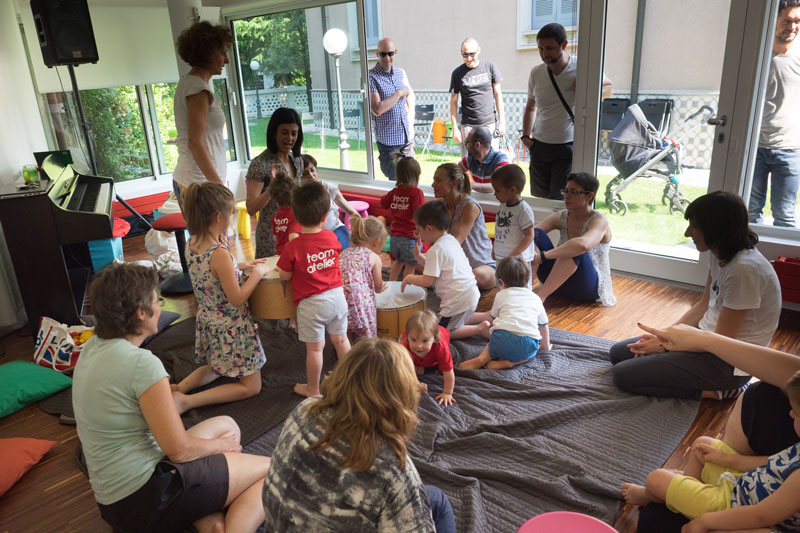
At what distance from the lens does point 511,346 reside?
2934 millimetres

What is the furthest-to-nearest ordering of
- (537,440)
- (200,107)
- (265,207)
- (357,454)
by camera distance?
(265,207)
(200,107)
(537,440)
(357,454)

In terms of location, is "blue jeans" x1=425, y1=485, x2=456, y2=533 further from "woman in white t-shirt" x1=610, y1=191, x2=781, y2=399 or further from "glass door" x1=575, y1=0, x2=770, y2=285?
"glass door" x1=575, y1=0, x2=770, y2=285

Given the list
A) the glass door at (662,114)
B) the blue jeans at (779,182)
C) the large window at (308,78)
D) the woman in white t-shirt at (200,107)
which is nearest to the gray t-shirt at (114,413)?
the woman in white t-shirt at (200,107)

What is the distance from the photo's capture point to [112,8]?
5.71 m

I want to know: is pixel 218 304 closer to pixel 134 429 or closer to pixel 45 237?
pixel 134 429

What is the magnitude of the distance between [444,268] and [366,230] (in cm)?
53

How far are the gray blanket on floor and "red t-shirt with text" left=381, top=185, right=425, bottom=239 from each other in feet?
4.15

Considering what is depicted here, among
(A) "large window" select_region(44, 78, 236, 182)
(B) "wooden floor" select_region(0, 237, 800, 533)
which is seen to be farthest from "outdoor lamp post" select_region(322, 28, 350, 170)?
(B) "wooden floor" select_region(0, 237, 800, 533)

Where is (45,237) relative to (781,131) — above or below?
below

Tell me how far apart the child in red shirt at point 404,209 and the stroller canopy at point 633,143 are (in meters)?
1.47

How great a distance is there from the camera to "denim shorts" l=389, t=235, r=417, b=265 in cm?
397

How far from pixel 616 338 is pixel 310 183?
1938mm

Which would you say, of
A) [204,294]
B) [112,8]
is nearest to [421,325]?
[204,294]

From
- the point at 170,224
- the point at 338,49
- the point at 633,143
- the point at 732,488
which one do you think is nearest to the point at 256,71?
the point at 338,49
